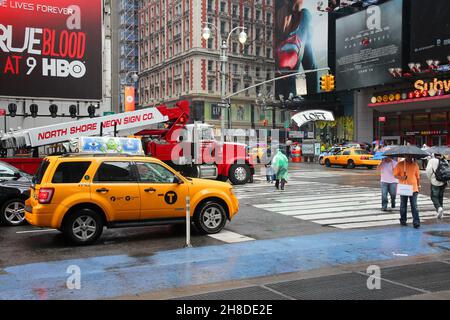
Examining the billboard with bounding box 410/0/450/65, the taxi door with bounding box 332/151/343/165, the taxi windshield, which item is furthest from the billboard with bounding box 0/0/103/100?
the billboard with bounding box 410/0/450/65

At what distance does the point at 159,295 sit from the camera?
624 centimetres

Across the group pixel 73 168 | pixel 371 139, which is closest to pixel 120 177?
pixel 73 168

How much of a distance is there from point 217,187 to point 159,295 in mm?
4684

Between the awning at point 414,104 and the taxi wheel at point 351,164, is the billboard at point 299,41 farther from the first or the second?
the taxi wheel at point 351,164

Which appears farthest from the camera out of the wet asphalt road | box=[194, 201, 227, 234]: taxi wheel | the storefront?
the storefront

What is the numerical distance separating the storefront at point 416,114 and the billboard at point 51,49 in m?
30.5

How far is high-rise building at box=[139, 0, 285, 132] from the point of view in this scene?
82.4 meters

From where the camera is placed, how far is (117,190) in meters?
9.69

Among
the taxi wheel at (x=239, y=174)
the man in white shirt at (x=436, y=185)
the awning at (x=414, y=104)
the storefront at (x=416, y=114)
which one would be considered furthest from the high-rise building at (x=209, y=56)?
the man in white shirt at (x=436, y=185)

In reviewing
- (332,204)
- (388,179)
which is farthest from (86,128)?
(388,179)

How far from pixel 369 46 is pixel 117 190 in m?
47.8

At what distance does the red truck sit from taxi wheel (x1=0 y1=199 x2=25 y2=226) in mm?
7991

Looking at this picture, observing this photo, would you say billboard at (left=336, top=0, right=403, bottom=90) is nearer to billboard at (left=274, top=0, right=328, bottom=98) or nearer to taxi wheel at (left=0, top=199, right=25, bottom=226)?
billboard at (left=274, top=0, right=328, bottom=98)

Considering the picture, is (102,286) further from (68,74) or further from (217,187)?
(68,74)
